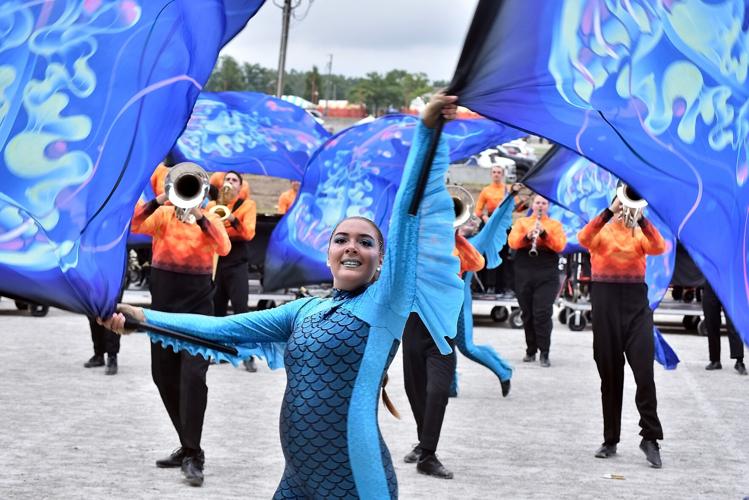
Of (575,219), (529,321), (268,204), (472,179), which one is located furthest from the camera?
(472,179)

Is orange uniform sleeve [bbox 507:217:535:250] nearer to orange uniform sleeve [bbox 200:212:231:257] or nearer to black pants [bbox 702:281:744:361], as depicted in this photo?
black pants [bbox 702:281:744:361]

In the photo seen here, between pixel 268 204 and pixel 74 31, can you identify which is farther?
pixel 268 204

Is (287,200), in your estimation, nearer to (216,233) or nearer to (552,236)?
(552,236)

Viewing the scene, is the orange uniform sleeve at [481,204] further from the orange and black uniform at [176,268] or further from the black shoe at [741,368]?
the orange and black uniform at [176,268]

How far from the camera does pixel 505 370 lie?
11.8 m

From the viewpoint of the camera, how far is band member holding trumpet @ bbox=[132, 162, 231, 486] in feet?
26.8

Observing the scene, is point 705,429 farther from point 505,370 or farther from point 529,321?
point 529,321

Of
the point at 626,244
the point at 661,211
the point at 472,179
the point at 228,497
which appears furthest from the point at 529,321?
the point at 472,179

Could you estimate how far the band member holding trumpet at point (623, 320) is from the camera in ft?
29.6

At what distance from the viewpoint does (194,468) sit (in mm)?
7949

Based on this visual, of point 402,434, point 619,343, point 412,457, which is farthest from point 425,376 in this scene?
point 619,343

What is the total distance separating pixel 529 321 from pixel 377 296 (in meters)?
10.4

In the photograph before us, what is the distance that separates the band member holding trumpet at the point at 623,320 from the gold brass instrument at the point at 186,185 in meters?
2.49

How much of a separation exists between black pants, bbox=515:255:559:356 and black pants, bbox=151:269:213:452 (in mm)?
6115
